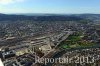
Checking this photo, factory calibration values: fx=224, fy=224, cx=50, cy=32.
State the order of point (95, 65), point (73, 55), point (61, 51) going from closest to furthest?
point (95, 65) < point (73, 55) < point (61, 51)

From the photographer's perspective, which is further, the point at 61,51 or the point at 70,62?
the point at 61,51

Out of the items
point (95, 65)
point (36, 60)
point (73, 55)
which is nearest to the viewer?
point (95, 65)

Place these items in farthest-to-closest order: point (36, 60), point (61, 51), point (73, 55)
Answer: point (61, 51) < point (73, 55) < point (36, 60)

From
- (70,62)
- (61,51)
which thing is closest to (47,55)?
(61,51)

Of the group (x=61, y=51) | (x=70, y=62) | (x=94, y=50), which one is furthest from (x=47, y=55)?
(x=94, y=50)

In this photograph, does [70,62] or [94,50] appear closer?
[70,62]

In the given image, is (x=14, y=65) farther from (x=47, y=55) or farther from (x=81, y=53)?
(x=81, y=53)

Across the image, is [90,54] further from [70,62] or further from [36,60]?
[36,60]
